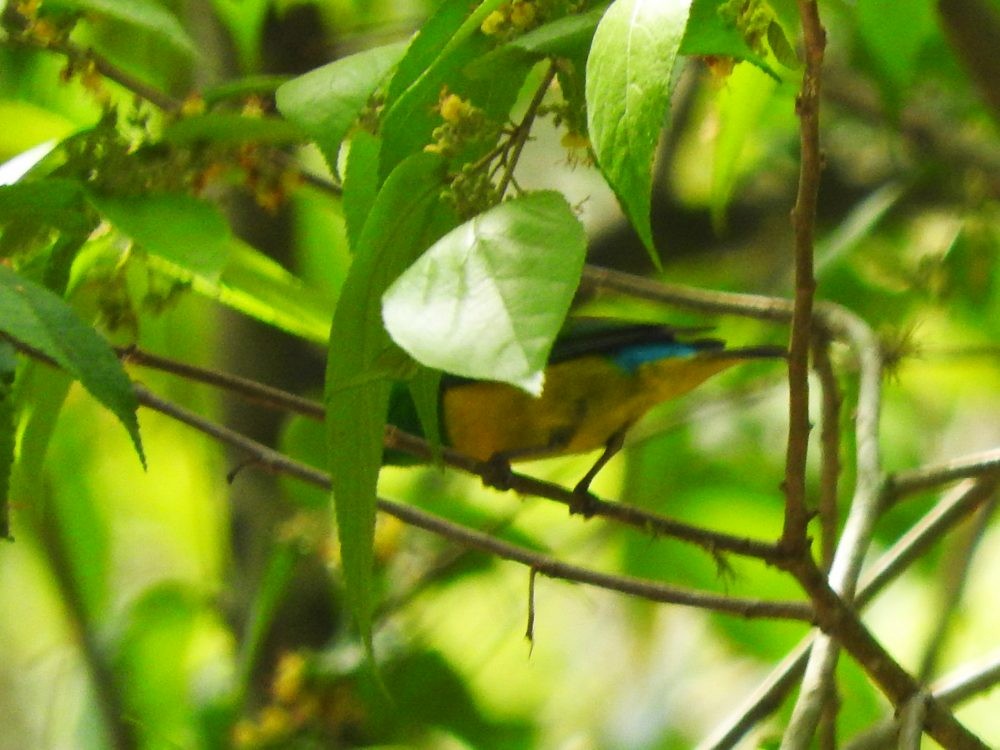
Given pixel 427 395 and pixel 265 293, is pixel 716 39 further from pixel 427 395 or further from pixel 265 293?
pixel 265 293

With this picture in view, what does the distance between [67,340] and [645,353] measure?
1122 mm

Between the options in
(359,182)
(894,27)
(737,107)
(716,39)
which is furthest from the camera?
(894,27)

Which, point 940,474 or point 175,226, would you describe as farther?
point 940,474

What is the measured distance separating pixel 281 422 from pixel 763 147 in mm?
1179

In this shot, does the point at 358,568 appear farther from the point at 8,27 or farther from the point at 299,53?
the point at 299,53

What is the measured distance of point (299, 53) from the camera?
2160 mm

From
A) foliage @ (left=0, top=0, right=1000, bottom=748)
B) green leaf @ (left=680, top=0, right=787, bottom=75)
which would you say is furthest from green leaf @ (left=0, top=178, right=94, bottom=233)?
green leaf @ (left=680, top=0, right=787, bottom=75)

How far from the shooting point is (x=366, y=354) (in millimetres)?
749

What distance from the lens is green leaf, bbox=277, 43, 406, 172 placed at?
0.83m

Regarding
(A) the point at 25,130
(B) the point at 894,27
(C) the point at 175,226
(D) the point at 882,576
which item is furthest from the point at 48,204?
(A) the point at 25,130

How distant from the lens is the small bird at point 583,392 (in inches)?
71.5

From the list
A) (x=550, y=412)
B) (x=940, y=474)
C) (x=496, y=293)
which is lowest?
(x=550, y=412)

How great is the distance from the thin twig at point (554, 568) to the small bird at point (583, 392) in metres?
0.74

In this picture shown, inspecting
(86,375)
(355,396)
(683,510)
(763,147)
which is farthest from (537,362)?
(763,147)
